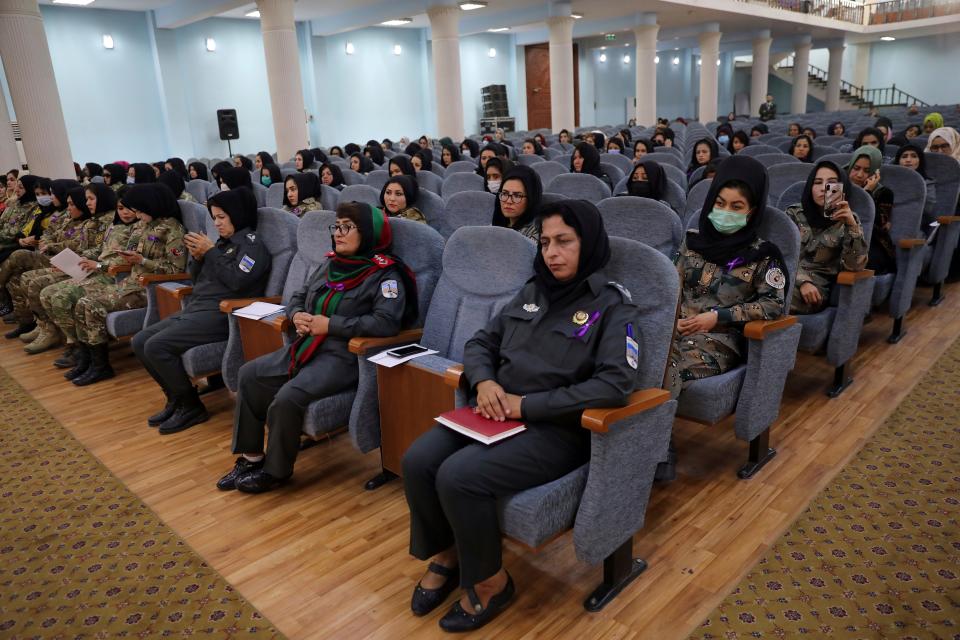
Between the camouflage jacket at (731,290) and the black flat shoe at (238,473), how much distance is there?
1.93m

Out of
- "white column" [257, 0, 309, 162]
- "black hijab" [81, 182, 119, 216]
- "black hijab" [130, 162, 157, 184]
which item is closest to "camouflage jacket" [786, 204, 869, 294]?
"black hijab" [81, 182, 119, 216]

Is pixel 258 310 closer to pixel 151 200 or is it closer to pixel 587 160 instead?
pixel 151 200

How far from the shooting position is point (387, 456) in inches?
107

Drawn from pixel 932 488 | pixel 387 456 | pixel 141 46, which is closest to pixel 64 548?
pixel 387 456

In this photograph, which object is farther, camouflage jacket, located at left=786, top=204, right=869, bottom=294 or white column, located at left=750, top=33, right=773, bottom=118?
white column, located at left=750, top=33, right=773, bottom=118

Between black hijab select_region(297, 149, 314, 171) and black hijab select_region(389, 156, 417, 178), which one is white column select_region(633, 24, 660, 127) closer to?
black hijab select_region(297, 149, 314, 171)

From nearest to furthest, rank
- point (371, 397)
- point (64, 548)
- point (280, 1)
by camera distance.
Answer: point (64, 548)
point (371, 397)
point (280, 1)

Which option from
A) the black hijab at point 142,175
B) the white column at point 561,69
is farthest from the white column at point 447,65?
the black hijab at point 142,175

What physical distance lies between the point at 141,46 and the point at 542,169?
12305 mm

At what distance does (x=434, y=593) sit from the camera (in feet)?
6.78

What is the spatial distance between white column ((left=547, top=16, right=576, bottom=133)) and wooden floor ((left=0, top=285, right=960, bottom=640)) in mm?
13933

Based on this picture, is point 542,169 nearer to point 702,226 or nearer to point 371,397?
point 702,226

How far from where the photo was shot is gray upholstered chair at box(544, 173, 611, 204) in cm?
445

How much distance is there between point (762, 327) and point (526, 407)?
108 cm
